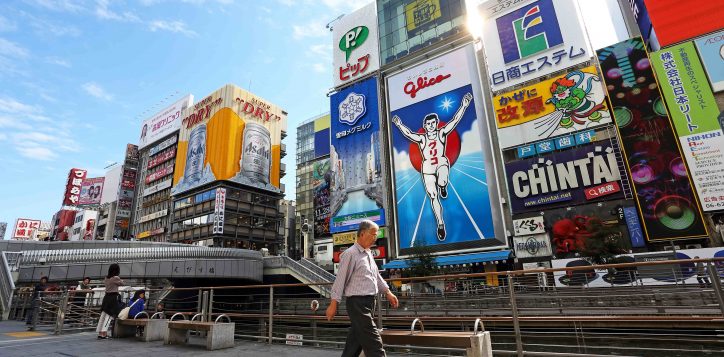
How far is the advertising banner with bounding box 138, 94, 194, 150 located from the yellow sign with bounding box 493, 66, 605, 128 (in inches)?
2052

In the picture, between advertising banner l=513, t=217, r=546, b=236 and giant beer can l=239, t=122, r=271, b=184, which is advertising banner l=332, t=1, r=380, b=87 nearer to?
giant beer can l=239, t=122, r=271, b=184

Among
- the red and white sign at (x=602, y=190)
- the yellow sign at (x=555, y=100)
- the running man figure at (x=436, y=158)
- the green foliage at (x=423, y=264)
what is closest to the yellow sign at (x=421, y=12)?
the running man figure at (x=436, y=158)

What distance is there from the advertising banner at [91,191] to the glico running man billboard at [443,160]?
6329cm

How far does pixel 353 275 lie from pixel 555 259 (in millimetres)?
23929

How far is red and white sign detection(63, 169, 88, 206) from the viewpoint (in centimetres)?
6662

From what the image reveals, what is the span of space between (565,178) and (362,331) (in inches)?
1009

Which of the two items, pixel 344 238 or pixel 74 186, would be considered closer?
pixel 344 238

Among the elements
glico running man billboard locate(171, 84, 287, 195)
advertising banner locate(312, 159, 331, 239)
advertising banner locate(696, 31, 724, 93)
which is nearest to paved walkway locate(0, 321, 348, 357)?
advertising banner locate(696, 31, 724, 93)

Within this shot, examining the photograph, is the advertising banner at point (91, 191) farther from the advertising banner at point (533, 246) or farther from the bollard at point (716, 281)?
the bollard at point (716, 281)

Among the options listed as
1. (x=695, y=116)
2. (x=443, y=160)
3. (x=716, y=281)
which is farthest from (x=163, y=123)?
(x=716, y=281)

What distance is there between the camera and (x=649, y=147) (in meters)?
22.1

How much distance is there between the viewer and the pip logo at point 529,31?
28.2 meters

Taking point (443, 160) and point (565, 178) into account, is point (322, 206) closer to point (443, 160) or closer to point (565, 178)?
point (443, 160)

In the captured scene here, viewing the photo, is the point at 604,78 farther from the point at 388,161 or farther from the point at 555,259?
the point at 388,161
